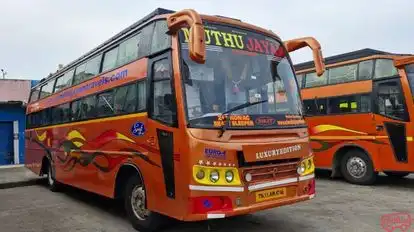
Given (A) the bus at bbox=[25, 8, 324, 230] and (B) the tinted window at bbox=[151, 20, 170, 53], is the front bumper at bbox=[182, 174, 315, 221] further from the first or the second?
(B) the tinted window at bbox=[151, 20, 170, 53]

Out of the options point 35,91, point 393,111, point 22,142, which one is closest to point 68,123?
point 35,91

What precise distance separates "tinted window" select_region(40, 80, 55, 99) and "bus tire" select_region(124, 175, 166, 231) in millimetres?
6316

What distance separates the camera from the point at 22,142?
21062 millimetres

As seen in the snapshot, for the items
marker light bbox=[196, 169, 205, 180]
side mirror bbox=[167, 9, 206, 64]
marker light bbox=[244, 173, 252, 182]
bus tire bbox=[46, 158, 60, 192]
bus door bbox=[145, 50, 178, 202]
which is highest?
side mirror bbox=[167, 9, 206, 64]

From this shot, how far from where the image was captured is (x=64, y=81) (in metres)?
10.7

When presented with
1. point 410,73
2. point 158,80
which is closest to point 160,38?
point 158,80

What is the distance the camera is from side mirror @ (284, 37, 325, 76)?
6266mm

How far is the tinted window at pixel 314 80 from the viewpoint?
1241 cm

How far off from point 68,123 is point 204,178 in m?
5.67

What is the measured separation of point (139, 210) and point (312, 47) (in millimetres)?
3621

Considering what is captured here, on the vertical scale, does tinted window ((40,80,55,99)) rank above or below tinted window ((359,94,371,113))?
above

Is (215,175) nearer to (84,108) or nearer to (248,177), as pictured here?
(248,177)

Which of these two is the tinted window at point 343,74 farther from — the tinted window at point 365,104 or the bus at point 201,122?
the bus at point 201,122

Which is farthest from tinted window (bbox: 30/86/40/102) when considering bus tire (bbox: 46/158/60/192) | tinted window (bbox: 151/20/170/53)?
tinted window (bbox: 151/20/170/53)
